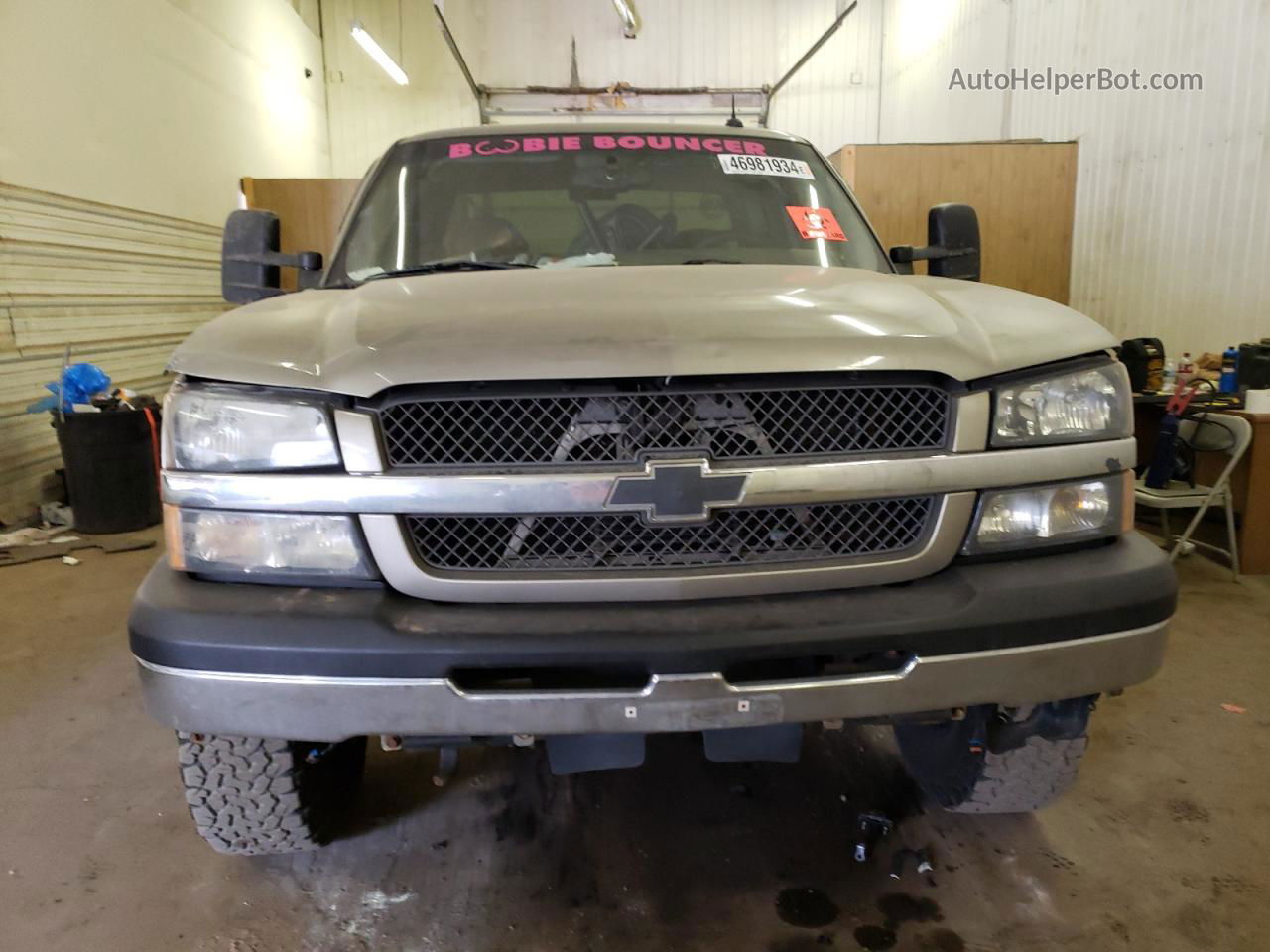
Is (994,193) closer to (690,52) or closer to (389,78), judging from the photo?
(690,52)

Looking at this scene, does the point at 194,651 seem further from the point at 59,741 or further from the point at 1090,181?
the point at 1090,181

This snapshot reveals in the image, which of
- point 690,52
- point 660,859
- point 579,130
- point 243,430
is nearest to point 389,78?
point 690,52

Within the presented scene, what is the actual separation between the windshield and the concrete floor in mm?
1443

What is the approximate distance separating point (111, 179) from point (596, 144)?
5.78 m

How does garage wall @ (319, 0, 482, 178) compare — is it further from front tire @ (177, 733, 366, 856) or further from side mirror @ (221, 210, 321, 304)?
front tire @ (177, 733, 366, 856)

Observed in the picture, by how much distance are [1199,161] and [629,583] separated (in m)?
6.17

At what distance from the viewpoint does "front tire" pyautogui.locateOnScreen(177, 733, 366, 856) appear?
1675mm

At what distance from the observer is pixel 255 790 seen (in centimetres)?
173

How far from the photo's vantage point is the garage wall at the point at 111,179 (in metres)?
5.51

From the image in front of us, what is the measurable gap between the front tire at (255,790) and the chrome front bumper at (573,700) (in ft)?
0.94

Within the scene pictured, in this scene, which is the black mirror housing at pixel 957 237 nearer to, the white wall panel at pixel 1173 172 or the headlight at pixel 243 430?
the headlight at pixel 243 430

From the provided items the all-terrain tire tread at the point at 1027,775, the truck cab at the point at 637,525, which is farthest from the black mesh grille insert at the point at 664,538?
the all-terrain tire tread at the point at 1027,775

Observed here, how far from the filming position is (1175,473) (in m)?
4.41

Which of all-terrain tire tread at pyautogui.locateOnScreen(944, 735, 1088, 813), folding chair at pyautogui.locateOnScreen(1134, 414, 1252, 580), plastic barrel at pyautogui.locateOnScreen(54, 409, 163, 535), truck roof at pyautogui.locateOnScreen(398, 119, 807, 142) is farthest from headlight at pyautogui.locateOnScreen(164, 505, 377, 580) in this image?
plastic barrel at pyautogui.locateOnScreen(54, 409, 163, 535)
